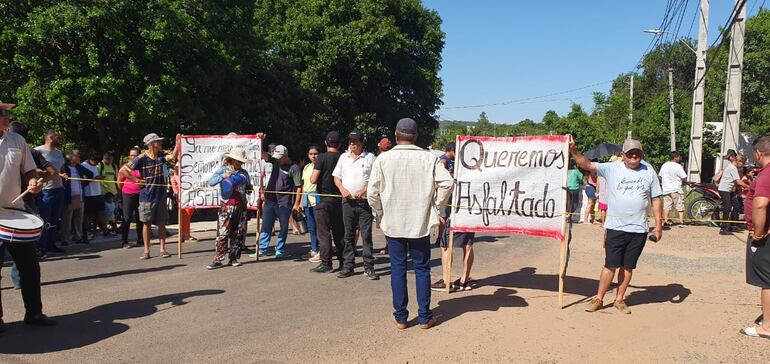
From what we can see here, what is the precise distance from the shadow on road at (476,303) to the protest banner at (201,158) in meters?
4.06

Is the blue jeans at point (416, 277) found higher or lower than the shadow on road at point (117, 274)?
higher

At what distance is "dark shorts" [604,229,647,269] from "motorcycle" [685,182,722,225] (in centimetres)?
1001

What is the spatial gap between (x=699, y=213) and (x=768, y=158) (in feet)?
33.8

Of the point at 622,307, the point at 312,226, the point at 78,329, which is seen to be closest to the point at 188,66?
the point at 312,226

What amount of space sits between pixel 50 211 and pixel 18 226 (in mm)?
4590

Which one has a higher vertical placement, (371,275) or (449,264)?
(449,264)

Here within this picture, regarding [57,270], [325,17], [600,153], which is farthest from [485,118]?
[57,270]

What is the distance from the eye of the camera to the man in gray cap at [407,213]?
210 inches

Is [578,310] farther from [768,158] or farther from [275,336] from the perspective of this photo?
[275,336]

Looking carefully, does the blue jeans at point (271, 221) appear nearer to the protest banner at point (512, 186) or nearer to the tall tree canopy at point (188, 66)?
the protest banner at point (512, 186)

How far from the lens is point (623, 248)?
597 centimetres

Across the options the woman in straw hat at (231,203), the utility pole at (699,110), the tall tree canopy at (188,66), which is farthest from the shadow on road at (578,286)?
the tall tree canopy at (188,66)

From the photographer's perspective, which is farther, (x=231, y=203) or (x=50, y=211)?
(x=50, y=211)

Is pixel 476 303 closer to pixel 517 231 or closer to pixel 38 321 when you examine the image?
pixel 517 231
